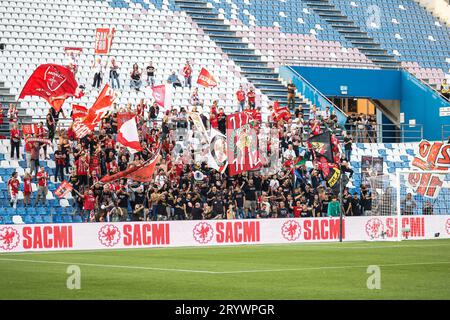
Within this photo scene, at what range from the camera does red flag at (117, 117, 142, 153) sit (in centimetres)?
3434

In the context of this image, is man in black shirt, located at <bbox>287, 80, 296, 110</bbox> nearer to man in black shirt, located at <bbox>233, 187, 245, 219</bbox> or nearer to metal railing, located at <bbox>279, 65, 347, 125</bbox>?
metal railing, located at <bbox>279, 65, 347, 125</bbox>

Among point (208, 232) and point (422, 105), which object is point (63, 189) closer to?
point (208, 232)

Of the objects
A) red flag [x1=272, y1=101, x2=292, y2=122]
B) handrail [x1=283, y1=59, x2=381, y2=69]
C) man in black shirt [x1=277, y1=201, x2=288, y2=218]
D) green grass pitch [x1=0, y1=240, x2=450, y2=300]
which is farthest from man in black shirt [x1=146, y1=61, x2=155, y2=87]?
green grass pitch [x1=0, y1=240, x2=450, y2=300]

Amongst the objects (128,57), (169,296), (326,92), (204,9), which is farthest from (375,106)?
(169,296)

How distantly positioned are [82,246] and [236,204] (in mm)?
7020

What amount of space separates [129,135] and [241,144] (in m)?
3.97

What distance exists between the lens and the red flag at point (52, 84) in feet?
111

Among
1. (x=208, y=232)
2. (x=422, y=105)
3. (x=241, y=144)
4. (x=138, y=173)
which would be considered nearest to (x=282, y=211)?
(x=241, y=144)

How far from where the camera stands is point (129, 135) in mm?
34438

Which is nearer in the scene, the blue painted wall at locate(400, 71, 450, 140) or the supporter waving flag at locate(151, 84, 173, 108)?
the supporter waving flag at locate(151, 84, 173, 108)

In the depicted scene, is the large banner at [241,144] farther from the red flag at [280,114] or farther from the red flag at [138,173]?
the red flag at [280,114]

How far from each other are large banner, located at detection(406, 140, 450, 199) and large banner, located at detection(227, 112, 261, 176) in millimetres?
5985

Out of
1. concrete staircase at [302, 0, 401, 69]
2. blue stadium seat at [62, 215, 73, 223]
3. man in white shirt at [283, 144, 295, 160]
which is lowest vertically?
blue stadium seat at [62, 215, 73, 223]

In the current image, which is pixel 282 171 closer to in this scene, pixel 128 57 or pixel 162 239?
pixel 162 239
